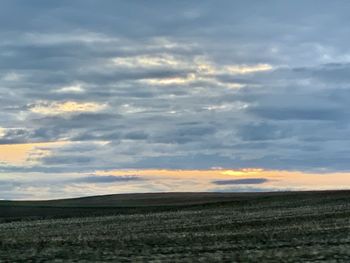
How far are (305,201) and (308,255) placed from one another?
185ft

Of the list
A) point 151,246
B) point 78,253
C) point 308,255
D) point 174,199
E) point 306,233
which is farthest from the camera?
point 174,199

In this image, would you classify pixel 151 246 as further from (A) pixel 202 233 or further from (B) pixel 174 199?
(B) pixel 174 199

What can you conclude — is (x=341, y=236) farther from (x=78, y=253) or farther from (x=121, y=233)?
(x=121, y=233)

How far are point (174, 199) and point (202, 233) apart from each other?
266 ft

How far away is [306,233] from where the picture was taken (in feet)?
140

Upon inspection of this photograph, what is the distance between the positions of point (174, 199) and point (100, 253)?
9257 cm

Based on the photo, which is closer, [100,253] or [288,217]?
[100,253]

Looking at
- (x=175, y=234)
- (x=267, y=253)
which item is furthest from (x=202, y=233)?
A: (x=267, y=253)

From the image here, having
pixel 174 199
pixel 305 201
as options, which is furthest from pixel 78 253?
pixel 174 199

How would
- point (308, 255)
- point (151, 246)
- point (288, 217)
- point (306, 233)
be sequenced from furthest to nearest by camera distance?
1. point (288, 217)
2. point (306, 233)
3. point (151, 246)
4. point (308, 255)

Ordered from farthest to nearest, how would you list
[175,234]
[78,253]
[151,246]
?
1. [175,234]
2. [151,246]
3. [78,253]

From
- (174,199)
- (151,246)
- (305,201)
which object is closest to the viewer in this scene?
(151,246)

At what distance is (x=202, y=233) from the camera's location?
47531mm

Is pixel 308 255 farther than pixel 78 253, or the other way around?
pixel 78 253
